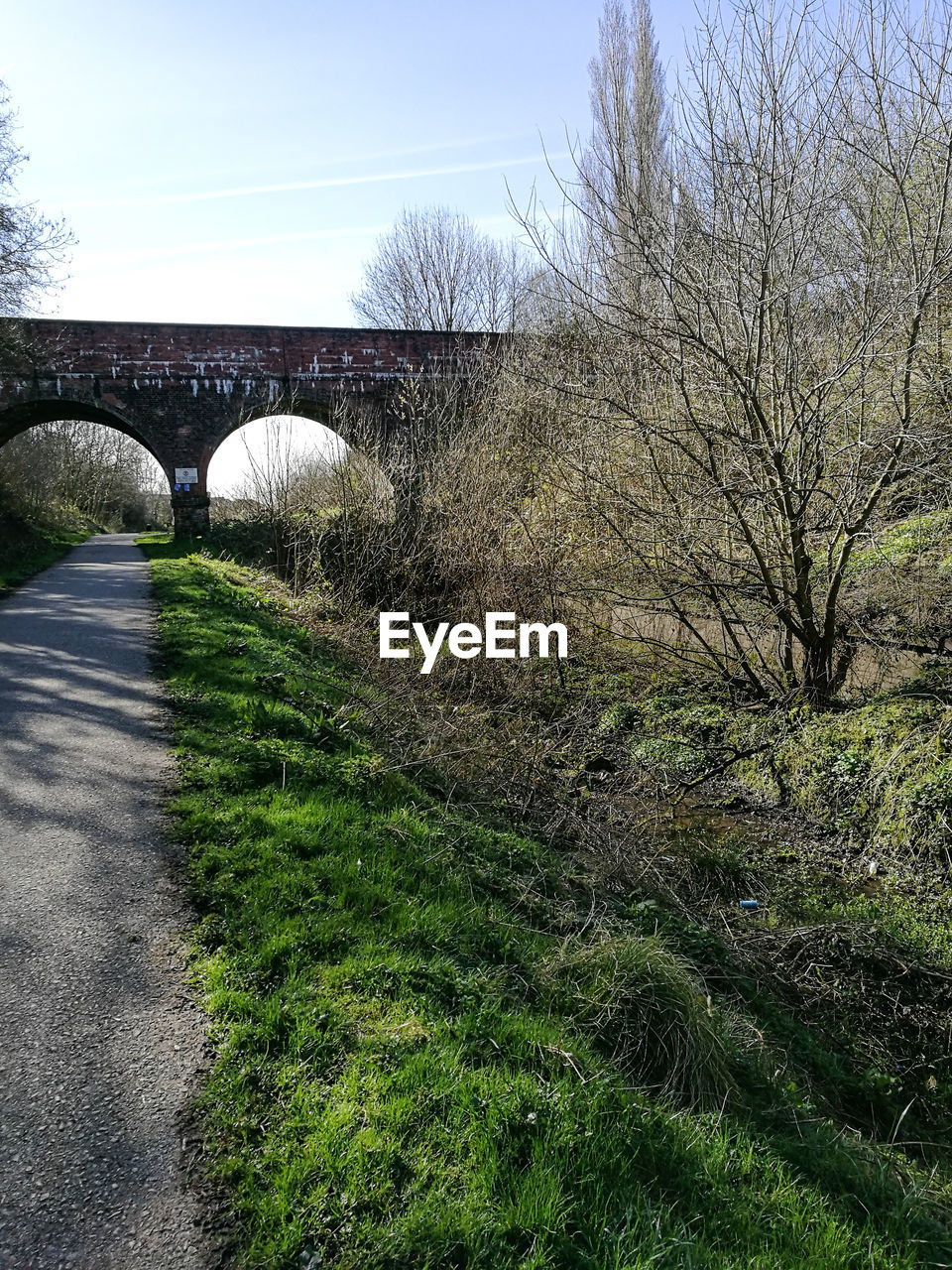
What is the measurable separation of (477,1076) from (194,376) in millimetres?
19385

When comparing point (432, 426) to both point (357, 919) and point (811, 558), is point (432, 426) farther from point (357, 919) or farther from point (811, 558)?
point (357, 919)

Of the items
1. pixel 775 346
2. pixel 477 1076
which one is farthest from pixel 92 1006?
pixel 775 346

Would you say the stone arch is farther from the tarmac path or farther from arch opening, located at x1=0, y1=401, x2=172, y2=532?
the tarmac path

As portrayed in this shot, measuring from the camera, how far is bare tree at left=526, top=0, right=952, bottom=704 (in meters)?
5.89

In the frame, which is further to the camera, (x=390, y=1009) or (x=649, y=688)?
(x=649, y=688)

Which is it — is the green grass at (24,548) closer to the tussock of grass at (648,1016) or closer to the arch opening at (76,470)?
the arch opening at (76,470)

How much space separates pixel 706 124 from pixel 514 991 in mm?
6227

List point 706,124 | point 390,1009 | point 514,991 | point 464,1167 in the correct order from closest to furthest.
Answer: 1. point 464,1167
2. point 390,1009
3. point 514,991
4. point 706,124

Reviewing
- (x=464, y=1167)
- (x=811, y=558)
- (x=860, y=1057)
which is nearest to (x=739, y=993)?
(x=860, y=1057)

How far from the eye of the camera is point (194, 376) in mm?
19203

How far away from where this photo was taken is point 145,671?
7.52 meters

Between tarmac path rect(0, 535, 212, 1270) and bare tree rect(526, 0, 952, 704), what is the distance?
4.92 m

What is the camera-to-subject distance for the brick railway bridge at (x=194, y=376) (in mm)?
18562

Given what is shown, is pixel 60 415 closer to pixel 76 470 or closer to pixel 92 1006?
pixel 76 470
